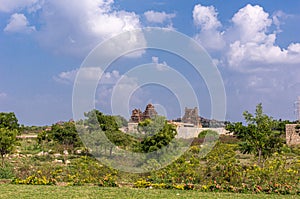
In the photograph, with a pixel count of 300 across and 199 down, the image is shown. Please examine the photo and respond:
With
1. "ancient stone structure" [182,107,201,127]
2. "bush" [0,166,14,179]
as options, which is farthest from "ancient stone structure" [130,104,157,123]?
"bush" [0,166,14,179]

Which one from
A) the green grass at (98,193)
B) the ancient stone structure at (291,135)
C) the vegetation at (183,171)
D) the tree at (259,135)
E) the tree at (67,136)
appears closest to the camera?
the green grass at (98,193)

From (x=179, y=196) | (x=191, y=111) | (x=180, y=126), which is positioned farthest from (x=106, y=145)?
(x=179, y=196)

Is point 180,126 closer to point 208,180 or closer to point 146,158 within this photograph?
point 146,158

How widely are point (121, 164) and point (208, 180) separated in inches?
147

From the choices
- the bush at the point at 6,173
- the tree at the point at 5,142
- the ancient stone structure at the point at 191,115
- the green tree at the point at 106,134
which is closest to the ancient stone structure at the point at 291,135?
the green tree at the point at 106,134

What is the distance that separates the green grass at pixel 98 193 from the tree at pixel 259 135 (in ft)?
13.7

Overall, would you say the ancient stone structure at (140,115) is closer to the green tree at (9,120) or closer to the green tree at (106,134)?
the green tree at (106,134)

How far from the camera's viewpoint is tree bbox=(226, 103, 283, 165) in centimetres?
1175

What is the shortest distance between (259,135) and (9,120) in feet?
55.0

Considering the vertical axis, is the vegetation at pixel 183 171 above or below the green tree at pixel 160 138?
below

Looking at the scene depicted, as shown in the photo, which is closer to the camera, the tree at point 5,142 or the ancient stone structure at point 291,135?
the tree at point 5,142

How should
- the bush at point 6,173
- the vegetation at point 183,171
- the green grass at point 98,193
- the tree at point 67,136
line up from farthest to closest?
the tree at point 67,136 < the bush at point 6,173 < the vegetation at point 183,171 < the green grass at point 98,193

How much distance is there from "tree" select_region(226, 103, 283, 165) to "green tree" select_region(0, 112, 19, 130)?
15.4 m

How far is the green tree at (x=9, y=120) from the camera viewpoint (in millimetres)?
23469
